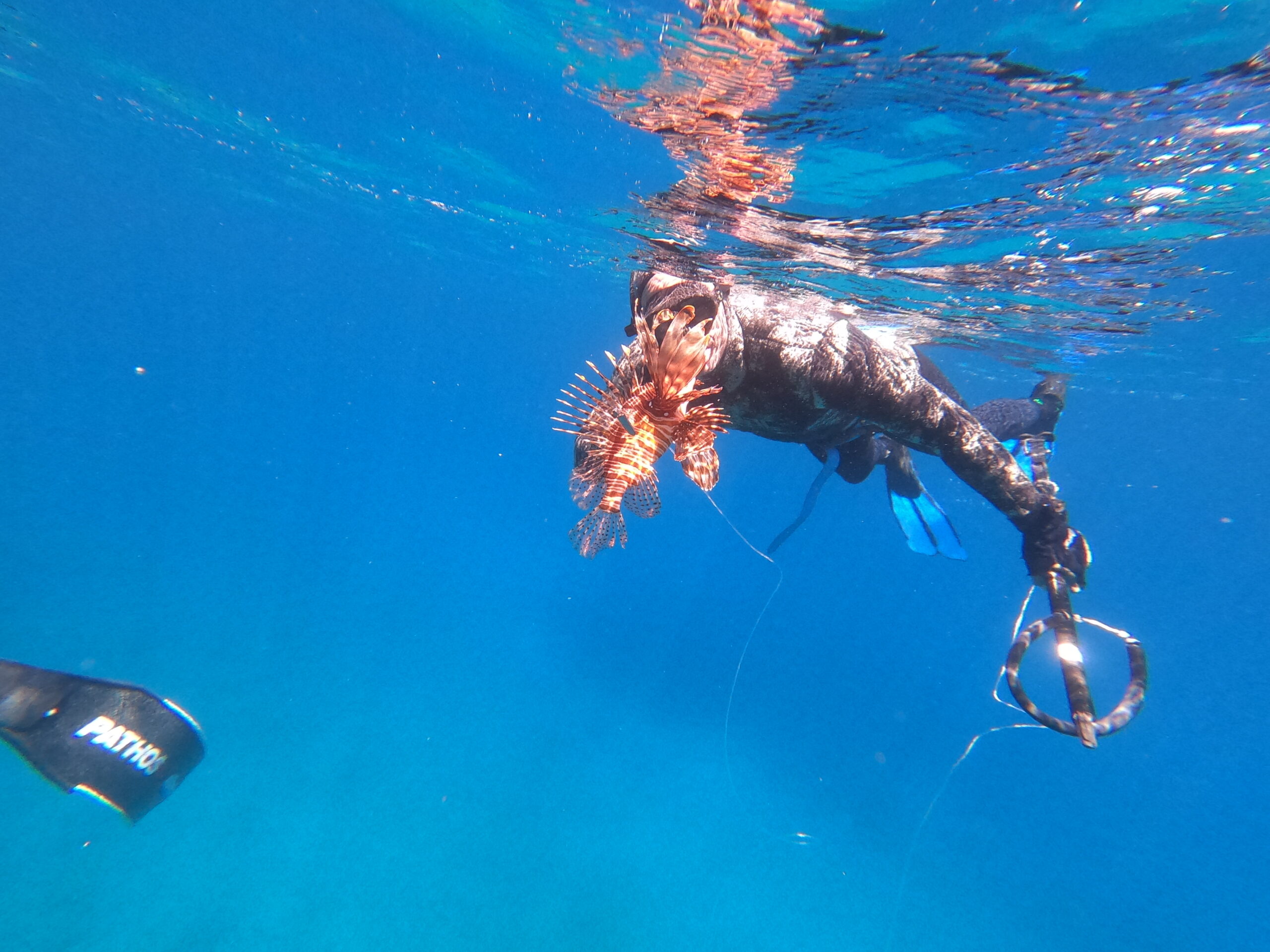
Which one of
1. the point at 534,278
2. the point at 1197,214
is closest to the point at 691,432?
the point at 1197,214

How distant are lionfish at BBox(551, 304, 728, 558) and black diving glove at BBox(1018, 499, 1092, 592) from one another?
7.20 feet

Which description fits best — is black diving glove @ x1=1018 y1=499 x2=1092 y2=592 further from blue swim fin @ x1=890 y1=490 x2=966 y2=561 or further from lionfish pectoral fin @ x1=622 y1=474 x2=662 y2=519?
lionfish pectoral fin @ x1=622 y1=474 x2=662 y2=519

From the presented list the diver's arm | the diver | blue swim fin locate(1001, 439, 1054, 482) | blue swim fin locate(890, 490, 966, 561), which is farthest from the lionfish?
blue swim fin locate(890, 490, 966, 561)

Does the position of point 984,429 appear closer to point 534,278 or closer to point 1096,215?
point 1096,215

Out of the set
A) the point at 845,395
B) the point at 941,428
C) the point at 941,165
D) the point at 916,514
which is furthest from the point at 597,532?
the point at 941,165

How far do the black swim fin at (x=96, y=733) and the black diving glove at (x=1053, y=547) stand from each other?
8047mm

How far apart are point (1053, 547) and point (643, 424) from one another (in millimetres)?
2680

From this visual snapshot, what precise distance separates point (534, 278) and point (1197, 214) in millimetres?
24147

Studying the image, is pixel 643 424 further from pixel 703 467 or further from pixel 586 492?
pixel 586 492

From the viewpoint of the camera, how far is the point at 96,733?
220 inches

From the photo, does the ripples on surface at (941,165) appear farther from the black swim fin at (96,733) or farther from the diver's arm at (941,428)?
the black swim fin at (96,733)

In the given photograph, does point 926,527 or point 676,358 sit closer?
point 676,358

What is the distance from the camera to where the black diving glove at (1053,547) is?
3.12 meters

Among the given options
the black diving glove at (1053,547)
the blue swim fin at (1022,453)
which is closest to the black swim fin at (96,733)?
the black diving glove at (1053,547)
